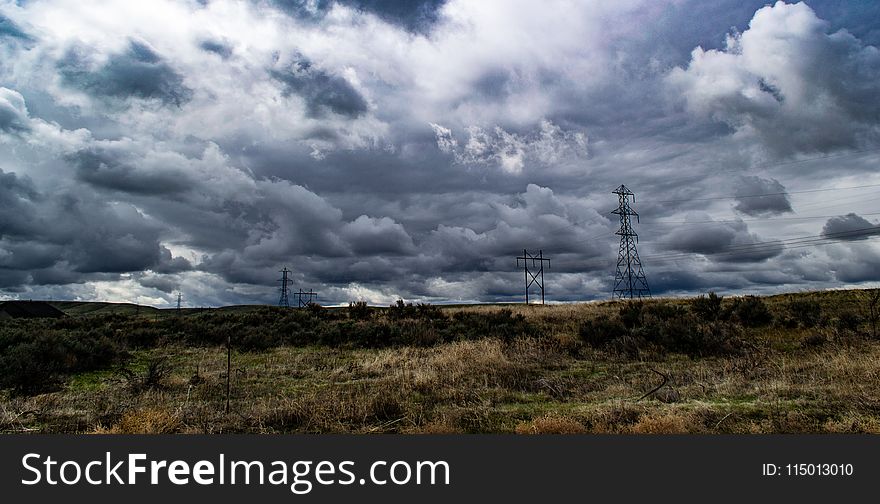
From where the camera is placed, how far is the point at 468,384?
1223cm

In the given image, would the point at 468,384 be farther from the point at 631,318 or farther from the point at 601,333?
the point at 631,318

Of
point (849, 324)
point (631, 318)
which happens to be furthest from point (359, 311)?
point (849, 324)

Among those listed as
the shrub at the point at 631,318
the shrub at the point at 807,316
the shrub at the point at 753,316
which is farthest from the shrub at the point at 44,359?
the shrub at the point at 807,316

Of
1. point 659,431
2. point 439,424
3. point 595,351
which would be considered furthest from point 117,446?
point 595,351

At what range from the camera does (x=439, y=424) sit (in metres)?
8.45

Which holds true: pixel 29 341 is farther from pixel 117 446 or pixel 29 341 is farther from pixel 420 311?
pixel 420 311

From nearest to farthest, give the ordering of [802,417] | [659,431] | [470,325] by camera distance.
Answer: [659,431], [802,417], [470,325]

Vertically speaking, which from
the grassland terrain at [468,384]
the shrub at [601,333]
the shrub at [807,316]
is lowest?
the grassland terrain at [468,384]

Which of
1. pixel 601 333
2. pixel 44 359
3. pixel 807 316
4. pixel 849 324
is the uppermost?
pixel 807 316

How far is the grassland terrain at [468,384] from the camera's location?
8586mm

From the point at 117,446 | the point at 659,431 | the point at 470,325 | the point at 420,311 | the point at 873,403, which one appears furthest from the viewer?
the point at 420,311

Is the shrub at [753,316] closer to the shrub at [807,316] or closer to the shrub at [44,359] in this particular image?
the shrub at [807,316]

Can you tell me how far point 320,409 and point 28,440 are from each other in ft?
14.2

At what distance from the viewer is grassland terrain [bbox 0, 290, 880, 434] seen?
859 cm
